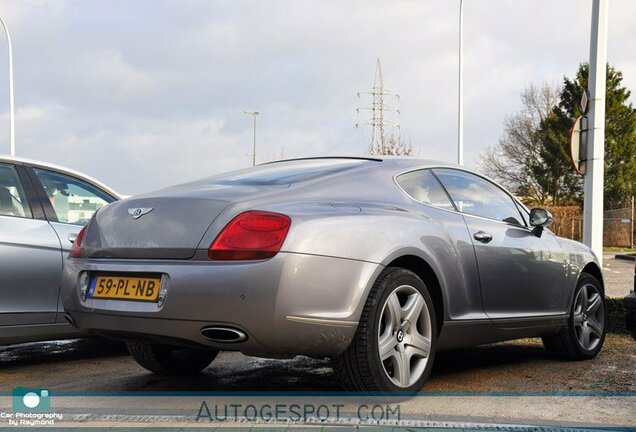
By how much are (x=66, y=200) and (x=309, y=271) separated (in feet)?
9.72

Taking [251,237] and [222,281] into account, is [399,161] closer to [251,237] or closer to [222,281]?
[251,237]

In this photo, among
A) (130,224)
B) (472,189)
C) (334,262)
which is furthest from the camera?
(472,189)

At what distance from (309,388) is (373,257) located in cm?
104

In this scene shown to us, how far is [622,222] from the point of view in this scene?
1549 inches

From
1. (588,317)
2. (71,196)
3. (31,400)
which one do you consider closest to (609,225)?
(588,317)

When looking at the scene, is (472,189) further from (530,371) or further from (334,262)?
(334,262)

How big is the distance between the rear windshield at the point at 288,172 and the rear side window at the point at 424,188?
0.29 meters

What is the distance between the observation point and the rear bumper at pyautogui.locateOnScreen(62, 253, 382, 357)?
376 cm

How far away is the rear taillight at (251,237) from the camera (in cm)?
382

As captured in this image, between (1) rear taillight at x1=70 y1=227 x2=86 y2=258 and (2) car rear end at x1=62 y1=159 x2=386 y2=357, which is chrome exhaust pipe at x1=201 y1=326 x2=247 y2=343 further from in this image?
(1) rear taillight at x1=70 y1=227 x2=86 y2=258

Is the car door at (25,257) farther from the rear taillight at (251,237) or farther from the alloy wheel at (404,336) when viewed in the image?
the alloy wheel at (404,336)

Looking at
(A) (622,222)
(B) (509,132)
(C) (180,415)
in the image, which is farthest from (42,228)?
(B) (509,132)

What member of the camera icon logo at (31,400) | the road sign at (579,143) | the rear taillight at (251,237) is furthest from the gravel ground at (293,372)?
the road sign at (579,143)

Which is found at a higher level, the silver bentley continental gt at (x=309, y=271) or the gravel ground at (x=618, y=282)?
the silver bentley continental gt at (x=309, y=271)
